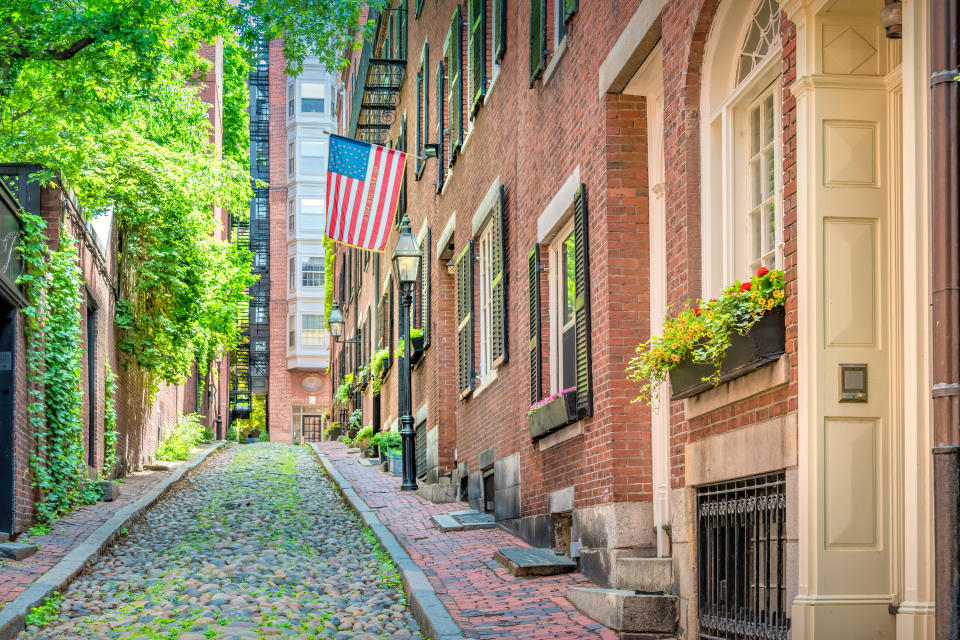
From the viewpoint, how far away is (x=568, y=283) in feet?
35.3

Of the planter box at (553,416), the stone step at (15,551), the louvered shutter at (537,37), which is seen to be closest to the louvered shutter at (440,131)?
the louvered shutter at (537,37)

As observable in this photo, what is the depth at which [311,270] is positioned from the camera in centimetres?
5862

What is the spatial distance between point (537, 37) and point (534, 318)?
2603 millimetres

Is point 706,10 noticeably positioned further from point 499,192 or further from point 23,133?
point 23,133

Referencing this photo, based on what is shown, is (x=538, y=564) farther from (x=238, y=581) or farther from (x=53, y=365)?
(x=53, y=365)

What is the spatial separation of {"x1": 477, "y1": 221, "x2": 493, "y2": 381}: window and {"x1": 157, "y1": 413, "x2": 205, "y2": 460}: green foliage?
466 inches

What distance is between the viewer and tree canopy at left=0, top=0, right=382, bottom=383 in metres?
14.5

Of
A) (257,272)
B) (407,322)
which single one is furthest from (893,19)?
(257,272)

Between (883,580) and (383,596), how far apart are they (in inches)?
195

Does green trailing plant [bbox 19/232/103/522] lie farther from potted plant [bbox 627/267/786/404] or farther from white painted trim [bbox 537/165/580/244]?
potted plant [bbox 627/267/786/404]

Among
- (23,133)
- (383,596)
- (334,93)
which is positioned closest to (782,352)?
(383,596)

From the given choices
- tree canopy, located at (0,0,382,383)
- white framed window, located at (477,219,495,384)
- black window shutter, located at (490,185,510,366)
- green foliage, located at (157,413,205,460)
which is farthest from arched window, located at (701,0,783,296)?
green foliage, located at (157,413,205,460)

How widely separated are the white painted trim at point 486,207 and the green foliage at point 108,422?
5916 mm

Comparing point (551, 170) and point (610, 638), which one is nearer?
point (610, 638)
